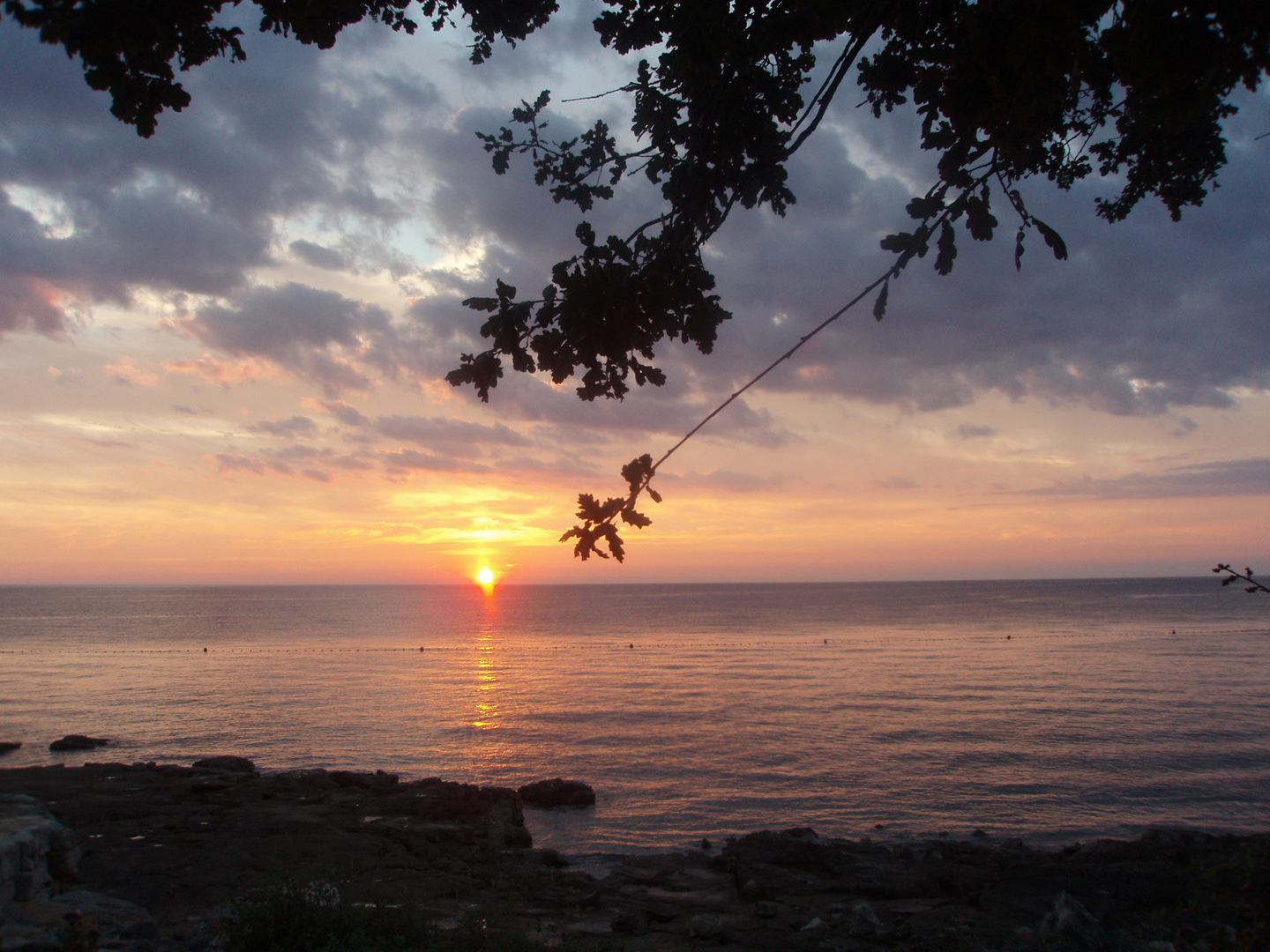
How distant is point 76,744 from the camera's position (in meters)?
30.3

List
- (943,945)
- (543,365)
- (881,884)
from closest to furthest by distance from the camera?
(543,365)
(943,945)
(881,884)

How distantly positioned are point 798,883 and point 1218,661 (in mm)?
59659

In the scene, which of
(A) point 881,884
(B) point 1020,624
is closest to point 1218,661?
(B) point 1020,624

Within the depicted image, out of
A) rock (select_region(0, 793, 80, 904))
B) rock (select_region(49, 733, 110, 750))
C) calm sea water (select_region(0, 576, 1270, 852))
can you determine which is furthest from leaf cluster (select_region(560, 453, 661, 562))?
rock (select_region(49, 733, 110, 750))

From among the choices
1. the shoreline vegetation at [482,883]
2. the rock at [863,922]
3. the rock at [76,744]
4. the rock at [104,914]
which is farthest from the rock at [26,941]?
the rock at [76,744]

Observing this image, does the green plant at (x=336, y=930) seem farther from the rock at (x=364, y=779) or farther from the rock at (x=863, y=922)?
the rock at (x=364, y=779)

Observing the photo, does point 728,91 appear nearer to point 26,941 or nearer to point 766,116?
point 766,116

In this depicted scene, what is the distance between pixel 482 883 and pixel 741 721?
23047 mm

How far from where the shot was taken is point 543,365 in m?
4.45

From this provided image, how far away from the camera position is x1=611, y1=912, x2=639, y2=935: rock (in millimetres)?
12383

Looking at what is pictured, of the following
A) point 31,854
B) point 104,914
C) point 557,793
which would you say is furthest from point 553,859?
point 31,854

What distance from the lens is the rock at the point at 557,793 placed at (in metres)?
22.9

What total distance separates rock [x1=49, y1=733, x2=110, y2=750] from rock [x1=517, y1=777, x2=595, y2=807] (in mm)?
21232

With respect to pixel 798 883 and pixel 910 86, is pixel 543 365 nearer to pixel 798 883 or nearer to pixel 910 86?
pixel 910 86
